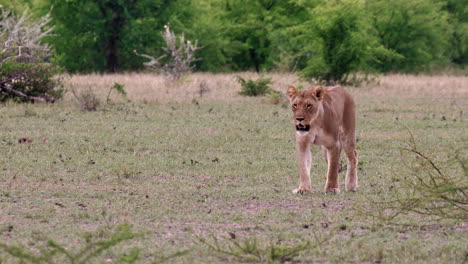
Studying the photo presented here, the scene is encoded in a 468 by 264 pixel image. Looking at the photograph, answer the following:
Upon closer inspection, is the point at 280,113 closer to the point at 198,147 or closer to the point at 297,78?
the point at 198,147

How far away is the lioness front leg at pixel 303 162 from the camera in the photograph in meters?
9.55

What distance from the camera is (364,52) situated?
110 ft

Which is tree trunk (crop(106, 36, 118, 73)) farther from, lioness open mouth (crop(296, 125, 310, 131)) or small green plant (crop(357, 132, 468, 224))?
small green plant (crop(357, 132, 468, 224))

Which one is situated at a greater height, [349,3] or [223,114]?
[349,3]

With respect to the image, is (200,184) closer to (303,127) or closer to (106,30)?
(303,127)

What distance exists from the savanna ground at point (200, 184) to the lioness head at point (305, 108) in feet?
2.91

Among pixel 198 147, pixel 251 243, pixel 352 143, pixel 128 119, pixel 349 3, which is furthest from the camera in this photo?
pixel 349 3

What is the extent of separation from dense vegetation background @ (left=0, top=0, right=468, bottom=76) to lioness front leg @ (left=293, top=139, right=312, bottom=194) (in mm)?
28571

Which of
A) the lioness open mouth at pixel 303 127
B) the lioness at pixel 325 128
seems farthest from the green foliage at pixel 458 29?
the lioness open mouth at pixel 303 127

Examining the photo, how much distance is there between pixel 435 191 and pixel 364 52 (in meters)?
26.6

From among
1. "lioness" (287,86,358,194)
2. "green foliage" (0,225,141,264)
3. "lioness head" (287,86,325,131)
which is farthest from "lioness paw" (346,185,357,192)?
"green foliage" (0,225,141,264)

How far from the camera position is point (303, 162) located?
31.7 feet

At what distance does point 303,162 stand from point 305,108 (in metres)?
0.71

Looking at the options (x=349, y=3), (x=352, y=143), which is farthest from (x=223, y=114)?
(x=349, y=3)
